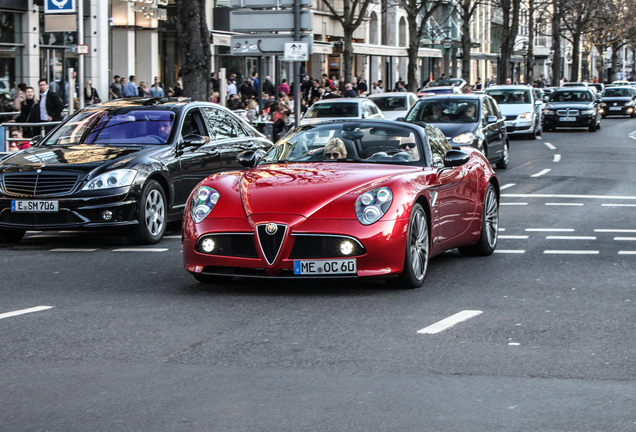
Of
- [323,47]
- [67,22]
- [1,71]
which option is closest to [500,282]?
[67,22]

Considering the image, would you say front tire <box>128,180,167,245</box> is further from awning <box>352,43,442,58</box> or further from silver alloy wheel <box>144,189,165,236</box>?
awning <box>352,43,442,58</box>

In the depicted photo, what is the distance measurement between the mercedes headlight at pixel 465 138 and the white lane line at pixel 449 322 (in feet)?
44.1

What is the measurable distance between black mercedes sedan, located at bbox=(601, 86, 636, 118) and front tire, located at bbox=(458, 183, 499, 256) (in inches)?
1977

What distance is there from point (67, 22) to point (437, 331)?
15095 millimetres

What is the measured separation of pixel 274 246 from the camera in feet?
26.1

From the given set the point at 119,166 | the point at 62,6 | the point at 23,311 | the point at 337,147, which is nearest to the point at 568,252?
the point at 337,147

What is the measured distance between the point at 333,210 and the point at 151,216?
13.7 feet

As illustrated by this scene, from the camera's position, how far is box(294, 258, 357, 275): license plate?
7941 millimetres

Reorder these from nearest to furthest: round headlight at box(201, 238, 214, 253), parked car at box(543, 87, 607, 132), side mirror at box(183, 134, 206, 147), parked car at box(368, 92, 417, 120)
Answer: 1. round headlight at box(201, 238, 214, 253)
2. side mirror at box(183, 134, 206, 147)
3. parked car at box(368, 92, 417, 120)
4. parked car at box(543, 87, 607, 132)

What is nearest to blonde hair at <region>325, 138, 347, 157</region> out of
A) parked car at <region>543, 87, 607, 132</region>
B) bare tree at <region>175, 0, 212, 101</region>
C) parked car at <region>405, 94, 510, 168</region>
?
bare tree at <region>175, 0, 212, 101</region>

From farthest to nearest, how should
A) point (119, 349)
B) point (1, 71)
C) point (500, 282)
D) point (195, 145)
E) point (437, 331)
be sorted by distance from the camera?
Answer: point (1, 71), point (195, 145), point (500, 282), point (437, 331), point (119, 349)

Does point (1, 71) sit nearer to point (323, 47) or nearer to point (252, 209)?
point (323, 47)

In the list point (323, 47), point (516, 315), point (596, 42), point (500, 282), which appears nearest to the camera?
point (516, 315)

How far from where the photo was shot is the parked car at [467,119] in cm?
2119
